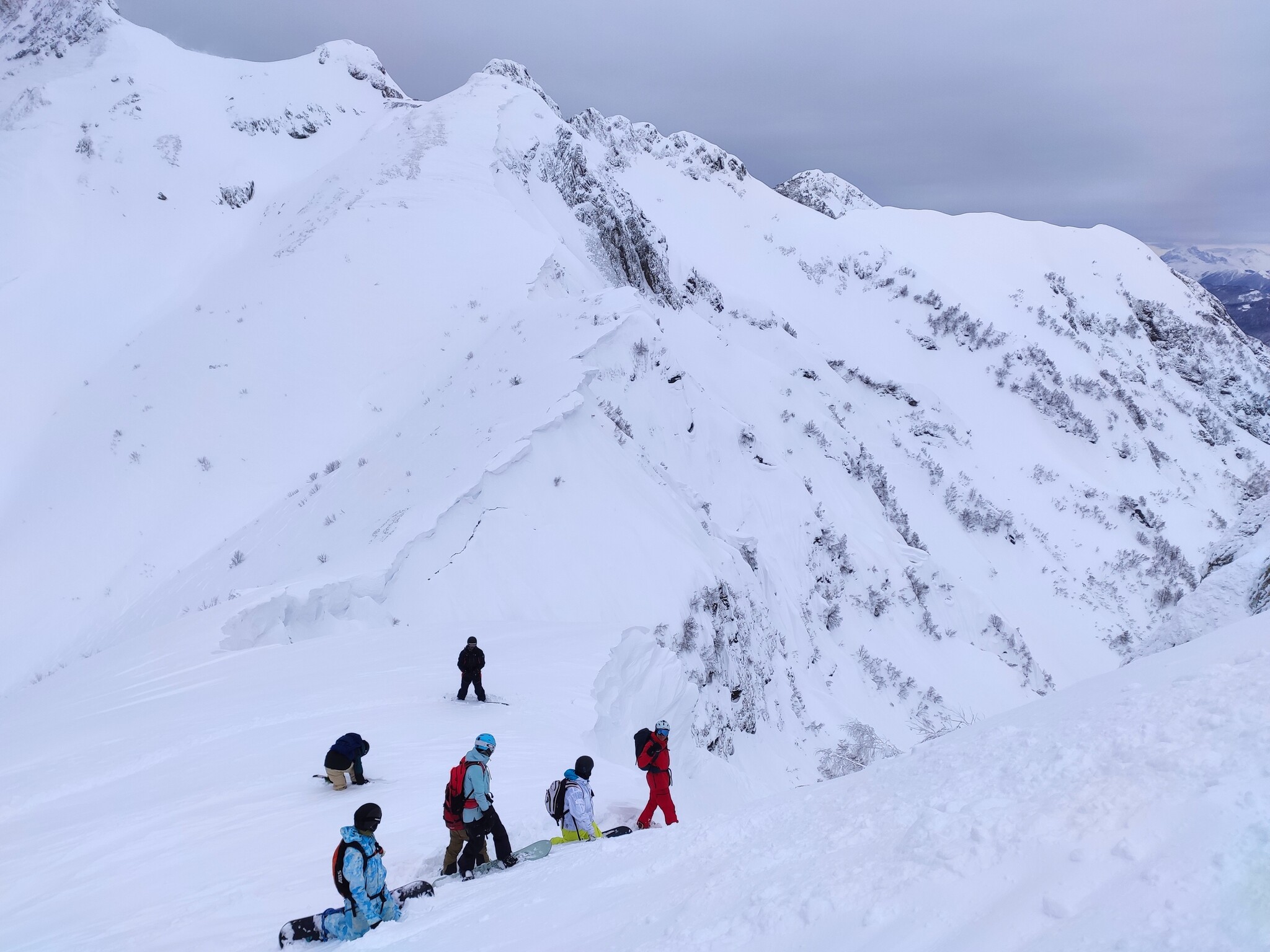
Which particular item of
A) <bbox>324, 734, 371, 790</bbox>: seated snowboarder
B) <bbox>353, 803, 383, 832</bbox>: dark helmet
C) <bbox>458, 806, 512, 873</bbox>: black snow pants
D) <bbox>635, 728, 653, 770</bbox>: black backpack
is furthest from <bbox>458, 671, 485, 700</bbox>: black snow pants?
<bbox>353, 803, 383, 832</bbox>: dark helmet

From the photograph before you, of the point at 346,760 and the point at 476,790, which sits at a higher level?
the point at 346,760

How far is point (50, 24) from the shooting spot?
42.6 metres

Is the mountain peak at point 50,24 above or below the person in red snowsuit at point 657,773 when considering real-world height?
above

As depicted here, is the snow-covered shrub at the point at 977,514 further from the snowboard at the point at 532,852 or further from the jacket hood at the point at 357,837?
the jacket hood at the point at 357,837

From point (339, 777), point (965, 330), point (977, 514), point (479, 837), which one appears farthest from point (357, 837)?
point (965, 330)

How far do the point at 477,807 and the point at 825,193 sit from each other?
8866 centimetres

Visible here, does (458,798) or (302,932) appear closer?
(302,932)

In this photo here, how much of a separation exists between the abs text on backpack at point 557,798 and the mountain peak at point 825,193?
272 feet

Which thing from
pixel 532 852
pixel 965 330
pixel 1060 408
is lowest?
pixel 532 852

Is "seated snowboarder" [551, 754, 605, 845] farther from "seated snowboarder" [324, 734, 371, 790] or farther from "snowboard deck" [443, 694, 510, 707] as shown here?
"snowboard deck" [443, 694, 510, 707]

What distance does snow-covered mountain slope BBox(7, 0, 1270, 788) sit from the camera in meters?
14.2

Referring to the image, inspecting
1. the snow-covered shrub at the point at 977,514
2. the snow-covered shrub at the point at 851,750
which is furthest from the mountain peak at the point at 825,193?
the snow-covered shrub at the point at 851,750

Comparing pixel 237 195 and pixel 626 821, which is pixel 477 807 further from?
pixel 237 195

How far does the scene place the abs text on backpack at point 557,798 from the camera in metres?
6.53
